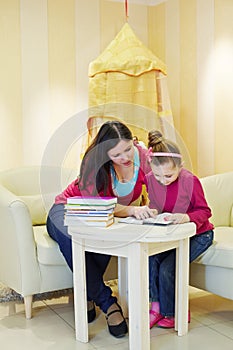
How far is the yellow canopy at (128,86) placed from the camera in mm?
3590

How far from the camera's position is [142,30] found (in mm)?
4277

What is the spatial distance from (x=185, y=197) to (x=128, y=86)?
1.20m

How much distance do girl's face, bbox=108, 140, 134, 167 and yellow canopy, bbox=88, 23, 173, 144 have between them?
3.23 feet

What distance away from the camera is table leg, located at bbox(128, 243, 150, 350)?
2.27 metres

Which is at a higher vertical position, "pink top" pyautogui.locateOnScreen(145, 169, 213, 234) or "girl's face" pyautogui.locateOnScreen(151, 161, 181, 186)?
"girl's face" pyautogui.locateOnScreen(151, 161, 181, 186)

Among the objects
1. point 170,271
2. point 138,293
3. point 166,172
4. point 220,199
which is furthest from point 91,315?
point 220,199

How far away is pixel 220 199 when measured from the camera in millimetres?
3281

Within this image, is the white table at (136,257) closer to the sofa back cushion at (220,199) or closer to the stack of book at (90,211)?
the stack of book at (90,211)

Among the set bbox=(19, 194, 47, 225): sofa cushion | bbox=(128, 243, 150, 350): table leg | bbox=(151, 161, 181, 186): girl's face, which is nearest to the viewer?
bbox=(128, 243, 150, 350): table leg

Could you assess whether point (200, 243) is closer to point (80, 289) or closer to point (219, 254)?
point (219, 254)

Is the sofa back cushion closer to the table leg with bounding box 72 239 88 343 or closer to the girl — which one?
the girl

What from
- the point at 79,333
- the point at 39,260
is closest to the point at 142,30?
the point at 39,260

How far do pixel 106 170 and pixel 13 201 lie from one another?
505mm

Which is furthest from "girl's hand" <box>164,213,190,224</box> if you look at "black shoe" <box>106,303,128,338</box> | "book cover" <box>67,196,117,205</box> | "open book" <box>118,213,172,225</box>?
"black shoe" <box>106,303,128,338</box>
